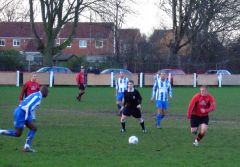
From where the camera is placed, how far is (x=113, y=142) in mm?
15539

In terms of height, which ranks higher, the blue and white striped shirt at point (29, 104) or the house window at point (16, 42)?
the house window at point (16, 42)

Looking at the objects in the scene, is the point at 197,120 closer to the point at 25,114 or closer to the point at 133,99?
the point at 133,99

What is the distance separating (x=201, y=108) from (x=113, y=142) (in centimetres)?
238

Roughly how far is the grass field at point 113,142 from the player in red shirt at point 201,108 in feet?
1.42

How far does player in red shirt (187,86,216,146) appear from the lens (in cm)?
1521

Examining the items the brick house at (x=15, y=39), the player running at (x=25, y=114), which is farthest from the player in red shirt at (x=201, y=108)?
the brick house at (x=15, y=39)

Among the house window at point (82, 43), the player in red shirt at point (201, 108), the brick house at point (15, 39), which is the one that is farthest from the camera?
the house window at point (82, 43)

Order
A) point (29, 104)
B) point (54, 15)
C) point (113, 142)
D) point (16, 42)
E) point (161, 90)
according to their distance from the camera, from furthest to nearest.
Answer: point (16, 42) → point (54, 15) → point (161, 90) → point (113, 142) → point (29, 104)

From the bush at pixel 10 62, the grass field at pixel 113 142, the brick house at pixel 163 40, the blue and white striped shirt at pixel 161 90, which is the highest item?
the brick house at pixel 163 40

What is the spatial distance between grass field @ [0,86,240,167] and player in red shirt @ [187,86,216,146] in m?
0.43

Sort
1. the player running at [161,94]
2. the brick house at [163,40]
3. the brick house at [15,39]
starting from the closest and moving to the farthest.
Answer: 1. the player running at [161,94]
2. the brick house at [163,40]
3. the brick house at [15,39]

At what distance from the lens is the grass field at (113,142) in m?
12.1

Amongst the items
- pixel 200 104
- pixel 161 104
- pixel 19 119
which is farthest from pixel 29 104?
pixel 161 104

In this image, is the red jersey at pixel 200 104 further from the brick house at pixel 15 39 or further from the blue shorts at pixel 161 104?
the brick house at pixel 15 39
